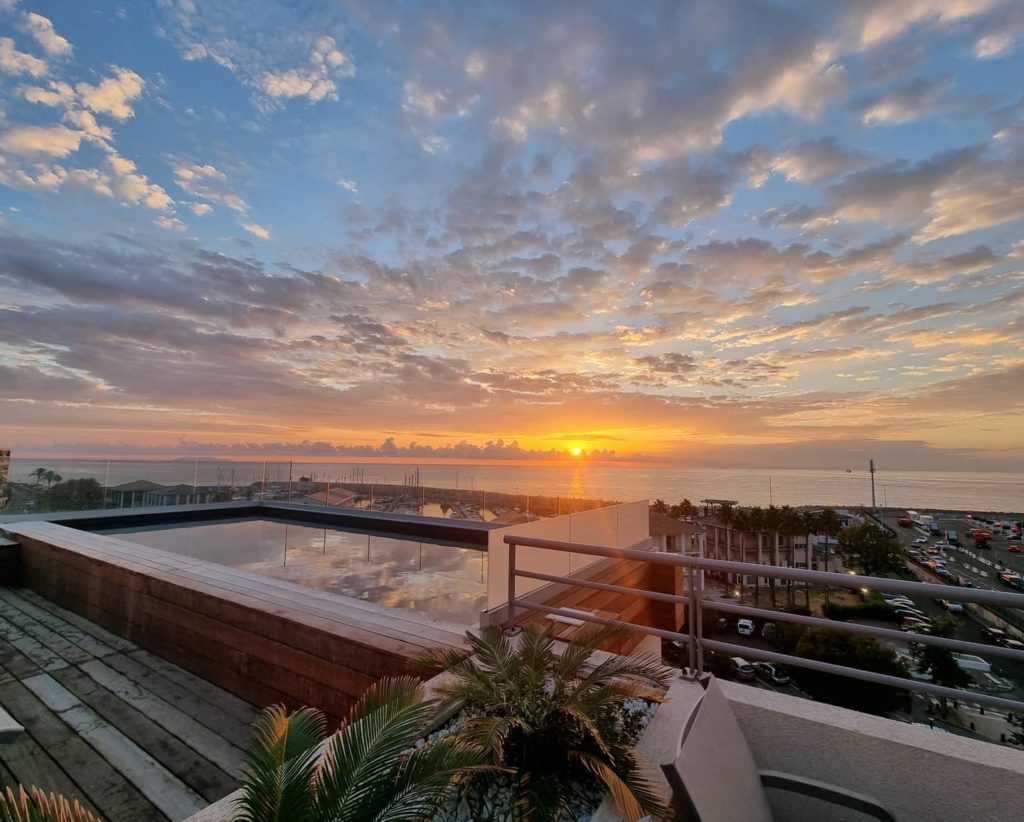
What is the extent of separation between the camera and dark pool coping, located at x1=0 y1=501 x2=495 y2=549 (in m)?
7.63

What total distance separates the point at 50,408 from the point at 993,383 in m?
30.7

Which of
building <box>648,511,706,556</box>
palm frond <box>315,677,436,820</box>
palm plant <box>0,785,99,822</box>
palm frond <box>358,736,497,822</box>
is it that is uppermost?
palm plant <box>0,785,99,822</box>

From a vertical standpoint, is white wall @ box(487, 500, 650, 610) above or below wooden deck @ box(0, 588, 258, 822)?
above

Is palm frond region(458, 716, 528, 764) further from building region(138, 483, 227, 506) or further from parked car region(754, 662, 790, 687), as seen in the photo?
building region(138, 483, 227, 506)

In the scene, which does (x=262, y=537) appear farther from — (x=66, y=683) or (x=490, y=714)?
(x=490, y=714)

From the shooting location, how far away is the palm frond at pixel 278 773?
46.7 inches

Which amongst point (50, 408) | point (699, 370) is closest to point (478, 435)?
point (699, 370)

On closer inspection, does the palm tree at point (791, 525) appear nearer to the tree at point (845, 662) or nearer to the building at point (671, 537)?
the tree at point (845, 662)

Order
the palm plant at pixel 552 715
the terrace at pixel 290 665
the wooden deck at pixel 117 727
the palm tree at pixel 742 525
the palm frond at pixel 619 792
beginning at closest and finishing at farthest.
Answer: the palm frond at pixel 619 792 → the palm plant at pixel 552 715 → the terrace at pixel 290 665 → the wooden deck at pixel 117 727 → the palm tree at pixel 742 525

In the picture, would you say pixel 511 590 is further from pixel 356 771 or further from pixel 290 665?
pixel 356 771

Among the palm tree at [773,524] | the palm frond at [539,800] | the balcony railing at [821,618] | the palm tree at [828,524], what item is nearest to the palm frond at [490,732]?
the palm frond at [539,800]

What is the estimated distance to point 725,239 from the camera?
820cm

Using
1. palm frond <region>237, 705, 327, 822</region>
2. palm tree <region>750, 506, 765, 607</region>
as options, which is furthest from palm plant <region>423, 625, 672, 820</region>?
palm tree <region>750, 506, 765, 607</region>

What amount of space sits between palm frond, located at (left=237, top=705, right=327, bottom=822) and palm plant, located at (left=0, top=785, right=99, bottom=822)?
0.35 meters
